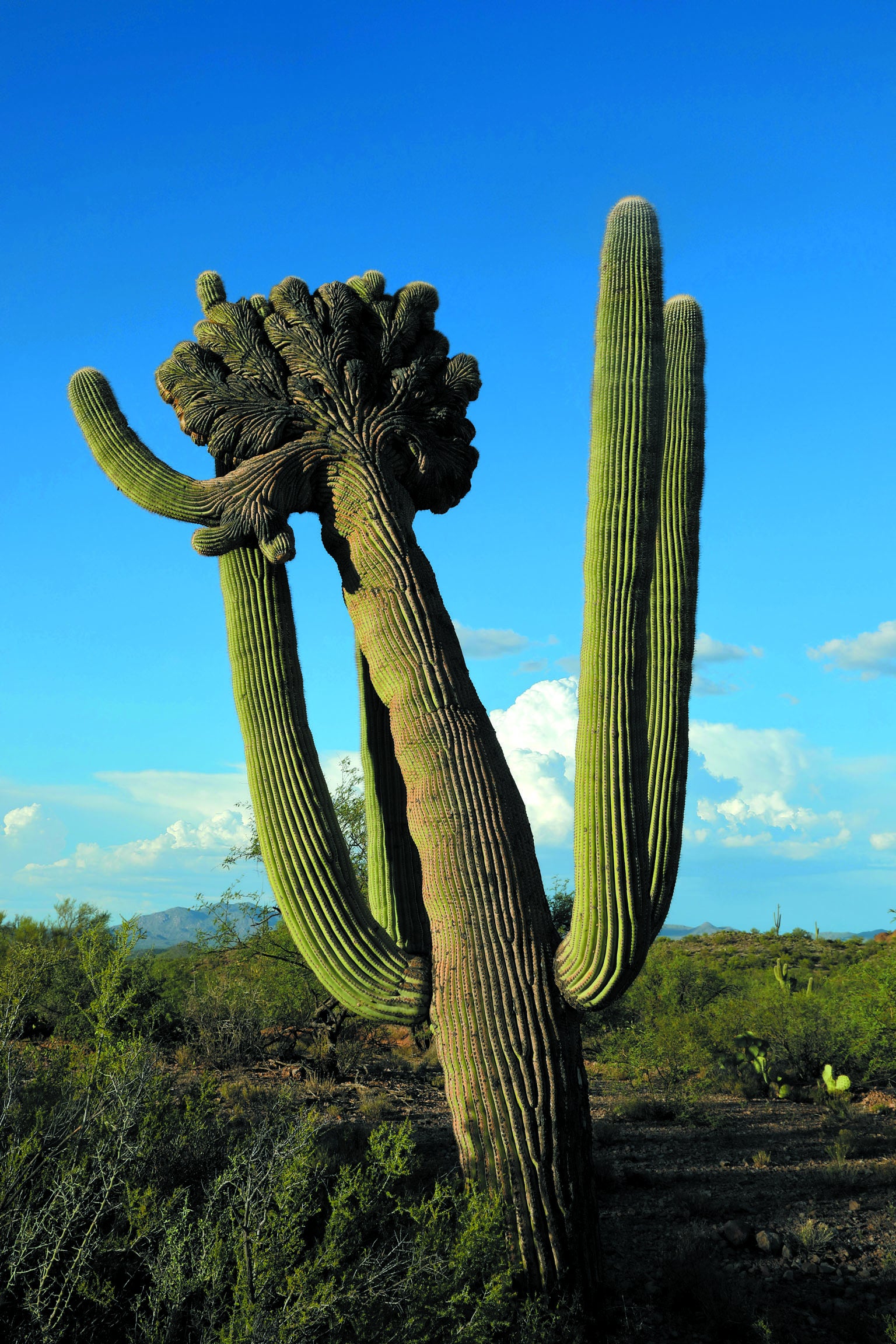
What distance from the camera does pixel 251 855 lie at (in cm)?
1514

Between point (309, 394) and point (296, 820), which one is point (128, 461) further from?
point (296, 820)

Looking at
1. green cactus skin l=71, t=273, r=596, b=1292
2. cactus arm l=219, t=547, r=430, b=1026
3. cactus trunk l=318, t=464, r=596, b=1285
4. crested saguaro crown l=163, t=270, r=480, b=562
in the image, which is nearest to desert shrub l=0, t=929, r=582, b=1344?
cactus trunk l=318, t=464, r=596, b=1285

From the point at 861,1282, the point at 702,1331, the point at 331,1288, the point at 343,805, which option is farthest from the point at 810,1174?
the point at 343,805

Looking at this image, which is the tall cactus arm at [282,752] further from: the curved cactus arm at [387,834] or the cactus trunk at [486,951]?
the curved cactus arm at [387,834]

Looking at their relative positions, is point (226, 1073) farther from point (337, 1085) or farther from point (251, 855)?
point (251, 855)

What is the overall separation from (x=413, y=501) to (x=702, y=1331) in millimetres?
5887

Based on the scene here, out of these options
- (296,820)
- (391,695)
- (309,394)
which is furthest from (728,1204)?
(309,394)

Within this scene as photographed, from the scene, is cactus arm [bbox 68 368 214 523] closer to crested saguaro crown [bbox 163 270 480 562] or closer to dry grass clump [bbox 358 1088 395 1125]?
crested saguaro crown [bbox 163 270 480 562]

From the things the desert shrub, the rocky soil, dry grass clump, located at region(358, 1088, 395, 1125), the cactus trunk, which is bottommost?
the rocky soil

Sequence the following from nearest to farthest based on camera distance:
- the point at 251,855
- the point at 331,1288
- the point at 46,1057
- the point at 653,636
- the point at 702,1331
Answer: the point at 331,1288
the point at 702,1331
the point at 653,636
the point at 46,1057
the point at 251,855

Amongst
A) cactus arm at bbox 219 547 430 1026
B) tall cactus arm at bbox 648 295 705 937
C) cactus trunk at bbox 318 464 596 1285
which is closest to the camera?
cactus trunk at bbox 318 464 596 1285

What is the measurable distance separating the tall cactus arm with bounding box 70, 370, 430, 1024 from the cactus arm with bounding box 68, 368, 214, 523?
1cm

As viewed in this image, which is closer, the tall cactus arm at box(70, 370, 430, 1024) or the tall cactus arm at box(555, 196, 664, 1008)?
the tall cactus arm at box(555, 196, 664, 1008)

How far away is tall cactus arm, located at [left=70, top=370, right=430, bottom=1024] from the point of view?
5.94 meters
